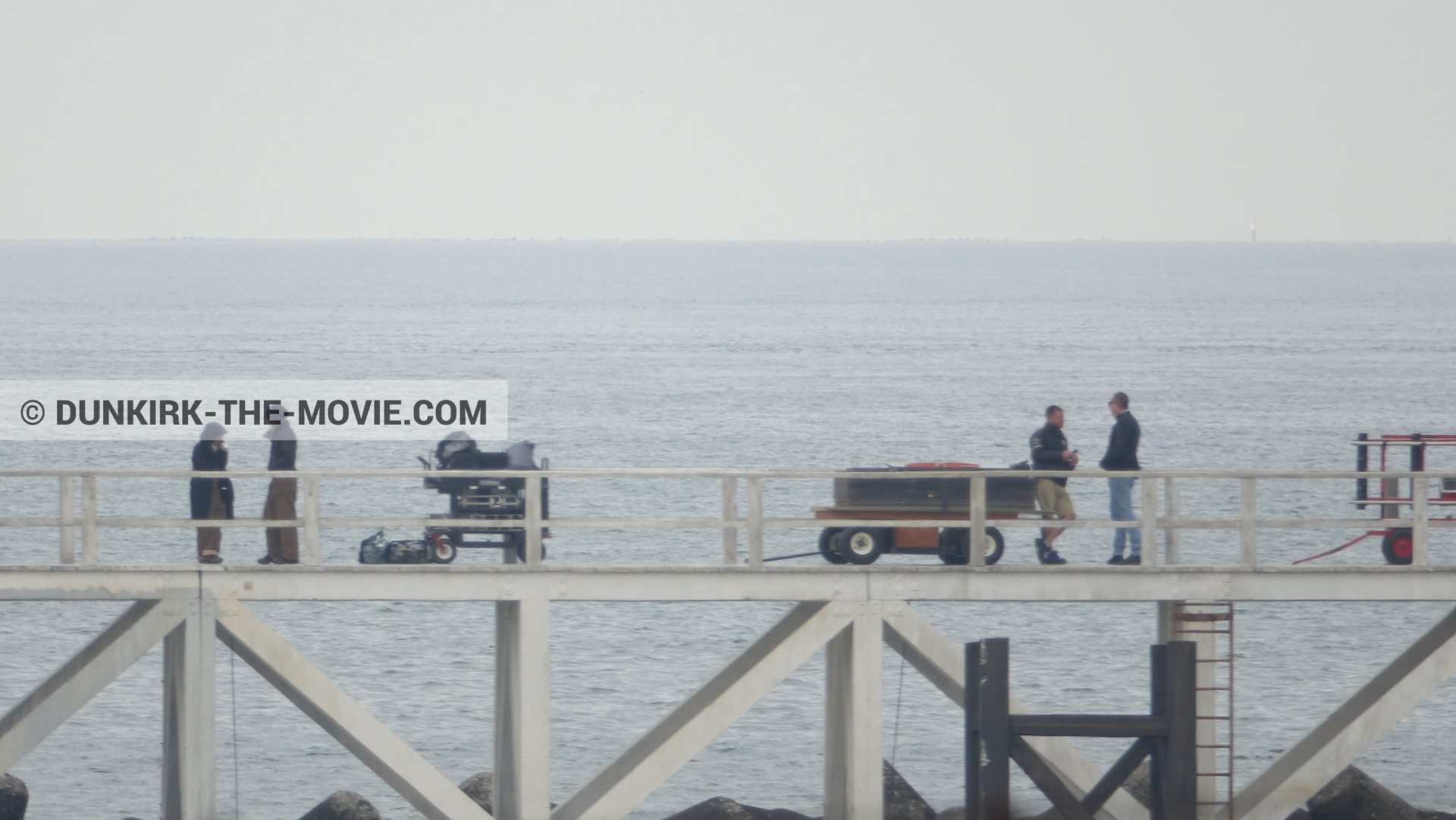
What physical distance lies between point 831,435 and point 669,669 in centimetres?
3238

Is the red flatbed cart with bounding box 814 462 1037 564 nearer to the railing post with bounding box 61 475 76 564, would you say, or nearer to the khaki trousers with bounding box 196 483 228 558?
the khaki trousers with bounding box 196 483 228 558

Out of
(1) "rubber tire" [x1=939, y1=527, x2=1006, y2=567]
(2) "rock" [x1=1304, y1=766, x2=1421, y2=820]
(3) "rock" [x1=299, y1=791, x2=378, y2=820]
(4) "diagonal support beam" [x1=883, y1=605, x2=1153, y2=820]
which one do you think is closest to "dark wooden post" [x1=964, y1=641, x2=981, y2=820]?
(4) "diagonal support beam" [x1=883, y1=605, x2=1153, y2=820]

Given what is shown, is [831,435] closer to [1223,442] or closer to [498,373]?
[1223,442]

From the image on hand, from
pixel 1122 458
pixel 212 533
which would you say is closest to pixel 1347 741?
pixel 1122 458

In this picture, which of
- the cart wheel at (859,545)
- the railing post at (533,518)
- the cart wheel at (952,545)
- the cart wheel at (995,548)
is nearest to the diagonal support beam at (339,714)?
the railing post at (533,518)

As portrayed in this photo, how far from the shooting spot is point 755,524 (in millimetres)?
14852

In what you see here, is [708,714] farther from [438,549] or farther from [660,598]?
[438,549]

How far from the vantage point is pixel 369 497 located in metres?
50.6

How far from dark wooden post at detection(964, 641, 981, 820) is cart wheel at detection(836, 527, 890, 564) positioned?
66.0 inches

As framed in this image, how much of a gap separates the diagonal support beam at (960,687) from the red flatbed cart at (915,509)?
2.54ft

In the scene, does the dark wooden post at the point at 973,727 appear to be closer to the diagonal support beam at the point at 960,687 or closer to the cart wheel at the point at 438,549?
the diagonal support beam at the point at 960,687

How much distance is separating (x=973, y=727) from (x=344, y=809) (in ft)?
30.0

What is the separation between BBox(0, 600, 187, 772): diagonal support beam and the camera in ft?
48.9

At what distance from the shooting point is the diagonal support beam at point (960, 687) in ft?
50.0
